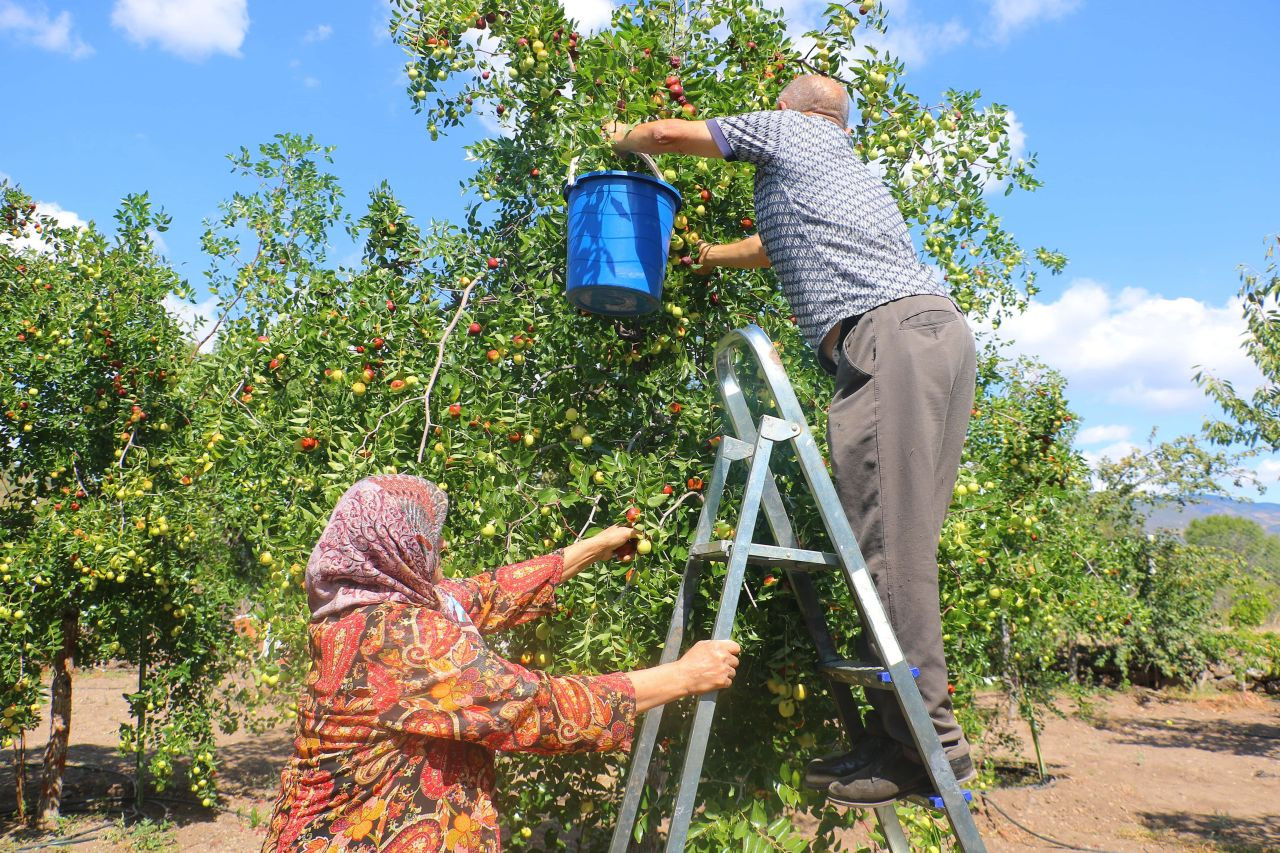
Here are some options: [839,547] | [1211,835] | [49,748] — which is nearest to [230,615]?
[49,748]

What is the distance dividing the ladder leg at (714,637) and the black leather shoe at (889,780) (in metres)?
0.31

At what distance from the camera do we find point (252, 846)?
7.50 m

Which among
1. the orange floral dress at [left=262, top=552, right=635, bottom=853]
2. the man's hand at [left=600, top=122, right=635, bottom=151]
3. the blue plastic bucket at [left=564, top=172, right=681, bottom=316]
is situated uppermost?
the man's hand at [left=600, top=122, right=635, bottom=151]

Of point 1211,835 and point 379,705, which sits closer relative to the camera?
point 379,705

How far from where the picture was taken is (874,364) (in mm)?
1904

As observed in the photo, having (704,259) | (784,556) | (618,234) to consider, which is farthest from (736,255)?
(784,556)

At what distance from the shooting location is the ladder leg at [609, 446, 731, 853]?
79.6 inches

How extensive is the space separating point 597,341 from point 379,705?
125cm

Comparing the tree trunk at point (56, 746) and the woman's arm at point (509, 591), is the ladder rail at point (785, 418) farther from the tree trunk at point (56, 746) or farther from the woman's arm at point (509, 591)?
the tree trunk at point (56, 746)

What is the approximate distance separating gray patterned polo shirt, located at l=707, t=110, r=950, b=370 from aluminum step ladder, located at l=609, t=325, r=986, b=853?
0.60 feet

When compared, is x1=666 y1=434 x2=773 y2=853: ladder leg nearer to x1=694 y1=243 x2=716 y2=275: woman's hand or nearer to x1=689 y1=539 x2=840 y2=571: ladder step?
x1=689 y1=539 x2=840 y2=571: ladder step

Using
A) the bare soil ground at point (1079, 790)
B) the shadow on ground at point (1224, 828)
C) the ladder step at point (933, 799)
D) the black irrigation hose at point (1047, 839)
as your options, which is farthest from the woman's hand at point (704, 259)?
the shadow on ground at point (1224, 828)

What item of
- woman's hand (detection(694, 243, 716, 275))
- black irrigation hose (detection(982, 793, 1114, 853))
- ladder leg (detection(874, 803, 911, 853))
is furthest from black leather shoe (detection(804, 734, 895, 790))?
black irrigation hose (detection(982, 793, 1114, 853))

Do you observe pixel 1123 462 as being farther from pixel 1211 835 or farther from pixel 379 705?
pixel 379 705
